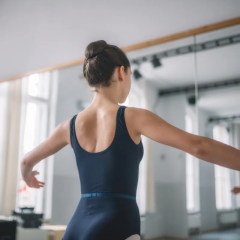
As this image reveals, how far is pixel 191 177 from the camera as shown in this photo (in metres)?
1.81

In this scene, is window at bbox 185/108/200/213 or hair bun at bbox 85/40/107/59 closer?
hair bun at bbox 85/40/107/59

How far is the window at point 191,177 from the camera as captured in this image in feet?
5.82

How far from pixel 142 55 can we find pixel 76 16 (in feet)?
2.68

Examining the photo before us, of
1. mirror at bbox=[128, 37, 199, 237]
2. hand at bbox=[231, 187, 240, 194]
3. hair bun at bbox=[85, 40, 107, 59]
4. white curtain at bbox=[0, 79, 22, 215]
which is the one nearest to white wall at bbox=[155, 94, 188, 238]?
mirror at bbox=[128, 37, 199, 237]

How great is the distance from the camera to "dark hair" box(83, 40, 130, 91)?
1.11m

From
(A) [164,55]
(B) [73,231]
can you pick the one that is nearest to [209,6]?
(A) [164,55]

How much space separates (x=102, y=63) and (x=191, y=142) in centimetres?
42

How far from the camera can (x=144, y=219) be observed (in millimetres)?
1920

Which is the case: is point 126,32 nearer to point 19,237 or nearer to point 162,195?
point 162,195

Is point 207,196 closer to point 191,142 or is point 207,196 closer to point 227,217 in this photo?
point 227,217

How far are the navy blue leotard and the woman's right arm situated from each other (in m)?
0.08

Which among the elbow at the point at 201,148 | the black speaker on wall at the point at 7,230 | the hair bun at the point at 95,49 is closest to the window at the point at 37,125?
the black speaker on wall at the point at 7,230

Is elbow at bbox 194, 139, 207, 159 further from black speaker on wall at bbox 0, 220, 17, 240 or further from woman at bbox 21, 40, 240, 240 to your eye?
black speaker on wall at bbox 0, 220, 17, 240

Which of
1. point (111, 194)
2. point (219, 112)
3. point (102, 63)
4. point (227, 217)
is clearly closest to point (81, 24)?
point (219, 112)
